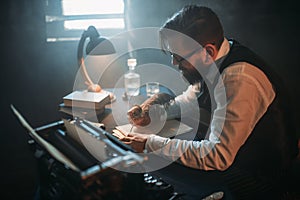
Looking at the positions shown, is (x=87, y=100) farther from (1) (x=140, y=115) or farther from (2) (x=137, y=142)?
(2) (x=137, y=142)

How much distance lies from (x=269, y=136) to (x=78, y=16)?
1.87m

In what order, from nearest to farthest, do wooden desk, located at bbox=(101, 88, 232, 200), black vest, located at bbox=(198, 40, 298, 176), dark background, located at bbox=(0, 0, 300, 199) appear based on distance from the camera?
wooden desk, located at bbox=(101, 88, 232, 200) < black vest, located at bbox=(198, 40, 298, 176) < dark background, located at bbox=(0, 0, 300, 199)

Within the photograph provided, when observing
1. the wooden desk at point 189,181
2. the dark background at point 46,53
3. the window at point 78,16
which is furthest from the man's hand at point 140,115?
the window at point 78,16

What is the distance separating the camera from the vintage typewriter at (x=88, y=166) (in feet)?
2.49

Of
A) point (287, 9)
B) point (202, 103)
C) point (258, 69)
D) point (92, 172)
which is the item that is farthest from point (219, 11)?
point (92, 172)

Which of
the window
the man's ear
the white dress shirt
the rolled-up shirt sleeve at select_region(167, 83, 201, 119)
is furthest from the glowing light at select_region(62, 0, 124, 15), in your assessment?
the white dress shirt

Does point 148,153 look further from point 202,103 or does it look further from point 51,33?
point 51,33

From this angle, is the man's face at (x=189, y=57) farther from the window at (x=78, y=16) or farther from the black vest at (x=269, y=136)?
the window at (x=78, y=16)

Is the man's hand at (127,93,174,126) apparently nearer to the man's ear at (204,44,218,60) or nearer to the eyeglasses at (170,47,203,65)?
the eyeglasses at (170,47,203,65)

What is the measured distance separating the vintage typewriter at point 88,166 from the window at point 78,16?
1574 millimetres

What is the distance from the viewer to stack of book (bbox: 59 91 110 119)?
65.0 inches

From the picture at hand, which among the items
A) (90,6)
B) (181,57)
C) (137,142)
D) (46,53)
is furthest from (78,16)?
(137,142)

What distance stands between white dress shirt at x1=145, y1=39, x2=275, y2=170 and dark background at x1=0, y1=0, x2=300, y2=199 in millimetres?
908

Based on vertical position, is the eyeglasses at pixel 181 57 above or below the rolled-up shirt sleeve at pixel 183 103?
above
